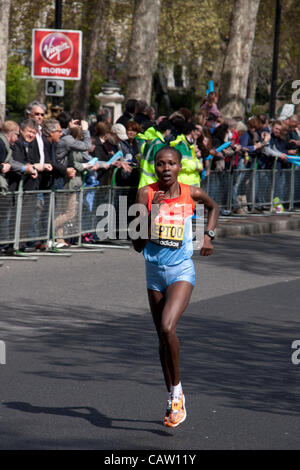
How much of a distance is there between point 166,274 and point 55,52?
467 inches

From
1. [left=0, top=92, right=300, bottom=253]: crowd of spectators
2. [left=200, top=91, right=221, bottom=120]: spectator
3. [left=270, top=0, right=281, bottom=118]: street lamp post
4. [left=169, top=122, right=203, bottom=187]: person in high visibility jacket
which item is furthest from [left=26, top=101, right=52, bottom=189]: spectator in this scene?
[left=270, top=0, right=281, bottom=118]: street lamp post

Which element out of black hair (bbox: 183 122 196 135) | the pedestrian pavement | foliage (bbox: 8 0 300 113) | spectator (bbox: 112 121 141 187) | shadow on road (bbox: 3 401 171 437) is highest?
foliage (bbox: 8 0 300 113)

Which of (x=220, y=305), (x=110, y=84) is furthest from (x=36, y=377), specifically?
(x=110, y=84)

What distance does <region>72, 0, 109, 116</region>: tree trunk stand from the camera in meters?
41.4

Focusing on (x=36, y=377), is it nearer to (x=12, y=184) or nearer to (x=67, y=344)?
(x=67, y=344)

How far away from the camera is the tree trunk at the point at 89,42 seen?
4138cm

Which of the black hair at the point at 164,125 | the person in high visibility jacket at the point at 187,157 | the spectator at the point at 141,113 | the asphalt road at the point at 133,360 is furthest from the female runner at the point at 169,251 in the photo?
the spectator at the point at 141,113

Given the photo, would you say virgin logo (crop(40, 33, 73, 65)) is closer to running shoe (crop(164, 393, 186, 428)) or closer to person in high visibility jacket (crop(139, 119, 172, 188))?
person in high visibility jacket (crop(139, 119, 172, 188))

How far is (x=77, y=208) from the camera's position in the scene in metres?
14.4

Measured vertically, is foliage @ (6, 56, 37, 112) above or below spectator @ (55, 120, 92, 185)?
below

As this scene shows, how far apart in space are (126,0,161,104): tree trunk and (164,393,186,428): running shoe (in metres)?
18.3

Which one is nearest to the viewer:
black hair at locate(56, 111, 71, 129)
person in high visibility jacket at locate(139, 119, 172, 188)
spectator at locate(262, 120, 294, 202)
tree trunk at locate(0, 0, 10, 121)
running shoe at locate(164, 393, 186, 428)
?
running shoe at locate(164, 393, 186, 428)

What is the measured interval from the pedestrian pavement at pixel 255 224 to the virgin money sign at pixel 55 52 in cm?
360
